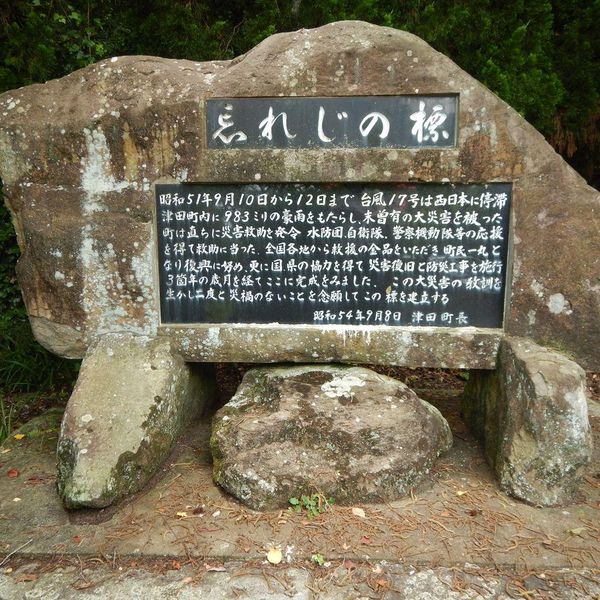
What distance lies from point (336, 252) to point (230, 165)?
80 cm

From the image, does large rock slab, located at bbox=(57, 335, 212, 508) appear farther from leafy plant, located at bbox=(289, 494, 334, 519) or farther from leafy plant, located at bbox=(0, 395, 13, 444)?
leafy plant, located at bbox=(0, 395, 13, 444)

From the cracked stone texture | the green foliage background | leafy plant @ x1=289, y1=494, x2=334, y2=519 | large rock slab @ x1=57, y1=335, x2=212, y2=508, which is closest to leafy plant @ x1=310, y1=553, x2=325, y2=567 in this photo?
leafy plant @ x1=289, y1=494, x2=334, y2=519

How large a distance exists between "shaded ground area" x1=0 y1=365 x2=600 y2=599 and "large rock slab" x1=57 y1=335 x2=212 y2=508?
0.48 feet

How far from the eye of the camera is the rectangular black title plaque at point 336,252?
3.14 m

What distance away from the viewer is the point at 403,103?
3.02 metres

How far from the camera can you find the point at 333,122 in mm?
3055

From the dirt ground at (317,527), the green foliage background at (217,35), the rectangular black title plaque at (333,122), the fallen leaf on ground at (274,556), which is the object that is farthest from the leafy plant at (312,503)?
the green foliage background at (217,35)

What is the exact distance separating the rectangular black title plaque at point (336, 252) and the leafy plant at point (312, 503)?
102 centimetres

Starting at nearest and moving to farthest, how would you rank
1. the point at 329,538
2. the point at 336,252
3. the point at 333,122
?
the point at 329,538 → the point at 333,122 → the point at 336,252

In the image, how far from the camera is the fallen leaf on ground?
2451 millimetres

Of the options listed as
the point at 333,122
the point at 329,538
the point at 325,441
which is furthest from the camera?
the point at 333,122

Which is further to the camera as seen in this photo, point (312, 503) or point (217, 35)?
point (217, 35)

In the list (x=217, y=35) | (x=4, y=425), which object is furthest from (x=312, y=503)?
→ (x=217, y=35)

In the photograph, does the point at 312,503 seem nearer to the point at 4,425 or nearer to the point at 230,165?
the point at 230,165
